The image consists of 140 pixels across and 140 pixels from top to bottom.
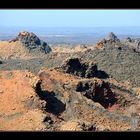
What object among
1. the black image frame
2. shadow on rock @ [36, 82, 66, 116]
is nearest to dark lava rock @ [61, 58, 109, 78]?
shadow on rock @ [36, 82, 66, 116]

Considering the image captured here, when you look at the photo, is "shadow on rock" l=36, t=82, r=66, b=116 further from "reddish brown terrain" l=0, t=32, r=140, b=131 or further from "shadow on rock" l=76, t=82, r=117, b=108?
"shadow on rock" l=76, t=82, r=117, b=108

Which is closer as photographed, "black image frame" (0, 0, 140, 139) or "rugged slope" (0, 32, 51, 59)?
"black image frame" (0, 0, 140, 139)

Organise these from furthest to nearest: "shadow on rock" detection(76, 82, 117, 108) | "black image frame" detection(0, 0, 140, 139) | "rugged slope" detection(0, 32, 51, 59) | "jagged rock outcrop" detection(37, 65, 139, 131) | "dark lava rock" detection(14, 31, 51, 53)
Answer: "rugged slope" detection(0, 32, 51, 59) < "dark lava rock" detection(14, 31, 51, 53) < "shadow on rock" detection(76, 82, 117, 108) < "jagged rock outcrop" detection(37, 65, 139, 131) < "black image frame" detection(0, 0, 140, 139)

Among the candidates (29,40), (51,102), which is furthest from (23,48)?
(51,102)

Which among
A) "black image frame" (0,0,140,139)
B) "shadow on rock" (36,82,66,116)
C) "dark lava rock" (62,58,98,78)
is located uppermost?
"black image frame" (0,0,140,139)

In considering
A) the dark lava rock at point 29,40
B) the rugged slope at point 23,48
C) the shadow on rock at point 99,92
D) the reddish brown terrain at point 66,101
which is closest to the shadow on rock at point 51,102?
the reddish brown terrain at point 66,101

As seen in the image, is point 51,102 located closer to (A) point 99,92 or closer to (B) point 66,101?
(B) point 66,101

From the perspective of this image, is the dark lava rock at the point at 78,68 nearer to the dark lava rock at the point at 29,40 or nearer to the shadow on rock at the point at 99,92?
the shadow on rock at the point at 99,92
